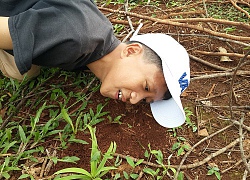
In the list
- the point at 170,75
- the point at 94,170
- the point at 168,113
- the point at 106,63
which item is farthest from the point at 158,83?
the point at 94,170

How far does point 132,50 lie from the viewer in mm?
1863

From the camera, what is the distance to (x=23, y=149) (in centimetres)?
162

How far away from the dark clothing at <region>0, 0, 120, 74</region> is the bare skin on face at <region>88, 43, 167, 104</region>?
155 millimetres

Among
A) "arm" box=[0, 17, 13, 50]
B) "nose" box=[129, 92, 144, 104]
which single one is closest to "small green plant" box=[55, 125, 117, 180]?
"nose" box=[129, 92, 144, 104]

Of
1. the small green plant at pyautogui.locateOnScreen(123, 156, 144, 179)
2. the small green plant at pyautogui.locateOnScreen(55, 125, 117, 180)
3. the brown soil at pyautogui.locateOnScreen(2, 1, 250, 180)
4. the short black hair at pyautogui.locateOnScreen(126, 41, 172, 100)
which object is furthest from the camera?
the short black hair at pyautogui.locateOnScreen(126, 41, 172, 100)

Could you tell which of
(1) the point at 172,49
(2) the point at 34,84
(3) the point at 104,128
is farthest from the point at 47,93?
(1) the point at 172,49

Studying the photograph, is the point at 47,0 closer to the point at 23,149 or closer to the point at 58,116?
the point at 58,116

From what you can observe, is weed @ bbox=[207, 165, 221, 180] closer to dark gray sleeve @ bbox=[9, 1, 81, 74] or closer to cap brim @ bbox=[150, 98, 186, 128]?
cap brim @ bbox=[150, 98, 186, 128]

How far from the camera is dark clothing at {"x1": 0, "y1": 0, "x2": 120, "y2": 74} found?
1.56 metres

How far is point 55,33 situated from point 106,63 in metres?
0.39

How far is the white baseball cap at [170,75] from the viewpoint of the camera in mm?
1734

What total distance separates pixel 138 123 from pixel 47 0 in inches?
32.3

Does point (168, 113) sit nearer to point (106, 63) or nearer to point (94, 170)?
point (106, 63)

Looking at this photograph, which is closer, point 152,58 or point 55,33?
point 55,33
